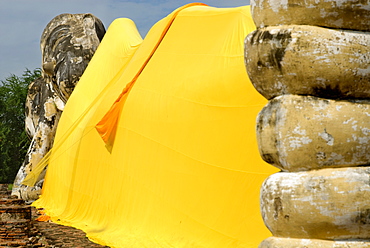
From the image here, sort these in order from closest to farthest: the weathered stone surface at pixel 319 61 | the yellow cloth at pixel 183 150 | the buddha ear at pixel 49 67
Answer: the weathered stone surface at pixel 319 61 → the yellow cloth at pixel 183 150 → the buddha ear at pixel 49 67

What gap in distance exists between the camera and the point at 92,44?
41.9 ft

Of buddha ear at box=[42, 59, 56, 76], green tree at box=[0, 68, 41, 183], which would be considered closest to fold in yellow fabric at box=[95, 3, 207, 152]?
buddha ear at box=[42, 59, 56, 76]

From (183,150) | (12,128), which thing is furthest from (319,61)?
(12,128)

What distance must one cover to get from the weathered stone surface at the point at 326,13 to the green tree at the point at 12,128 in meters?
17.6

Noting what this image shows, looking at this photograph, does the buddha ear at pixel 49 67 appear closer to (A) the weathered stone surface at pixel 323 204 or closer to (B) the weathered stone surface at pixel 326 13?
(B) the weathered stone surface at pixel 326 13

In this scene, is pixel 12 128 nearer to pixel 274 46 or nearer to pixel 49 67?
pixel 49 67

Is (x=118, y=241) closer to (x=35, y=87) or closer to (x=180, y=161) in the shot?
(x=180, y=161)

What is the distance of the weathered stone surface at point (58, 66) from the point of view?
12.6m

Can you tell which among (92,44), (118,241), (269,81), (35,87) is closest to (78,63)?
(92,44)

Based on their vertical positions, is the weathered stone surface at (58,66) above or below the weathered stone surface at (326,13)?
below

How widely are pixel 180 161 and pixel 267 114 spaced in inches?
122

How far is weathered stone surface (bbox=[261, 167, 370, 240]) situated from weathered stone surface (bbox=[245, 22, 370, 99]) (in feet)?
1.43

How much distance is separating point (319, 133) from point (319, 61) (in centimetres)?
38

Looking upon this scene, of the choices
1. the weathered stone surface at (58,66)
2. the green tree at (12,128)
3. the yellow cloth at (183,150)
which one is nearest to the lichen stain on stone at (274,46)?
the yellow cloth at (183,150)
